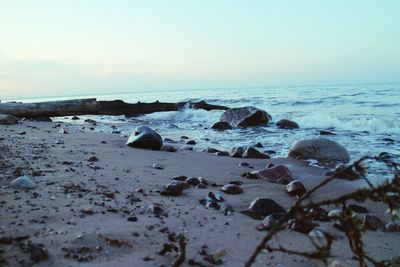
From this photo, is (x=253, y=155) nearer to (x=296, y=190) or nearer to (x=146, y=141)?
(x=146, y=141)

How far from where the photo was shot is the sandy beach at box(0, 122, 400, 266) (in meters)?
2.02

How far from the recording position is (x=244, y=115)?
1259 cm

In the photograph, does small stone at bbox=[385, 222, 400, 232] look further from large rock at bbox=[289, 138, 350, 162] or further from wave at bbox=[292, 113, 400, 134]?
wave at bbox=[292, 113, 400, 134]

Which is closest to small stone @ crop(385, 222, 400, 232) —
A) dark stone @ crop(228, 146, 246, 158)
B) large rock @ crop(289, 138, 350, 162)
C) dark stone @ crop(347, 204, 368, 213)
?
dark stone @ crop(347, 204, 368, 213)

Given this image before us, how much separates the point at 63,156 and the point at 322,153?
4.28m

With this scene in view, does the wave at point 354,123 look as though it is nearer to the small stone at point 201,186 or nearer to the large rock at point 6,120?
the small stone at point 201,186

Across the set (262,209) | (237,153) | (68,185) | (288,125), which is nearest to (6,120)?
(237,153)

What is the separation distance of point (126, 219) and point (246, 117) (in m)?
9.94

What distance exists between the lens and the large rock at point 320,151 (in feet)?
20.9

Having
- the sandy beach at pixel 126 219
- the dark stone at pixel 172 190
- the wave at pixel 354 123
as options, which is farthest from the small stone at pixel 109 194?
the wave at pixel 354 123

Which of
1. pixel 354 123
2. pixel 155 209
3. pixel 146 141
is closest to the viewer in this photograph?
pixel 155 209

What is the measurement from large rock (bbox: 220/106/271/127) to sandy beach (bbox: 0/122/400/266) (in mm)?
7437

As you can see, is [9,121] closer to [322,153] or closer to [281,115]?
[322,153]

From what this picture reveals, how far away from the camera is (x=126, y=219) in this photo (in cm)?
258
